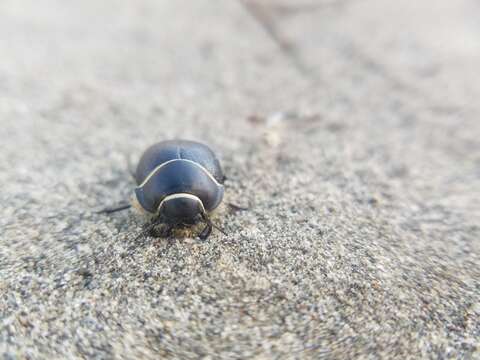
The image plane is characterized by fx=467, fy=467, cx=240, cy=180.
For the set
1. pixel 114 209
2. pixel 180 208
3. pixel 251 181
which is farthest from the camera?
pixel 251 181

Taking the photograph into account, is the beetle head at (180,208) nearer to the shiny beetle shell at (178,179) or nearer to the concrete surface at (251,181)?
the shiny beetle shell at (178,179)

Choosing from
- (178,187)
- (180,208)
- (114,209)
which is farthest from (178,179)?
(114,209)

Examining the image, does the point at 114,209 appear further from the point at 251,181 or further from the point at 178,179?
the point at 251,181

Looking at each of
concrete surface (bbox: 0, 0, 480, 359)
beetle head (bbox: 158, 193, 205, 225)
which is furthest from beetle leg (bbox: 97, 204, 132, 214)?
beetle head (bbox: 158, 193, 205, 225)

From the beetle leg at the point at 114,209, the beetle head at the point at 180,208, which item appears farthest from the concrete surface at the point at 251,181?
the beetle head at the point at 180,208

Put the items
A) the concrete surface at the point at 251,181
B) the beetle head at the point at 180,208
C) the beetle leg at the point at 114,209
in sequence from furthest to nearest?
the beetle leg at the point at 114,209 < the beetle head at the point at 180,208 < the concrete surface at the point at 251,181

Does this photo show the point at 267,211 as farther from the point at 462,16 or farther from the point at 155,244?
the point at 462,16

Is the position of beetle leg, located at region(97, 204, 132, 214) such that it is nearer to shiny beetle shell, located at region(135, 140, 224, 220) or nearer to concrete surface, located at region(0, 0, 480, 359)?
concrete surface, located at region(0, 0, 480, 359)

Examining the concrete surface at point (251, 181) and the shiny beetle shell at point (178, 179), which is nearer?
the concrete surface at point (251, 181)
